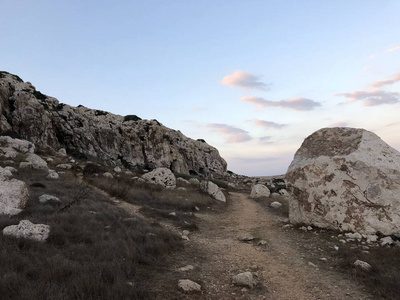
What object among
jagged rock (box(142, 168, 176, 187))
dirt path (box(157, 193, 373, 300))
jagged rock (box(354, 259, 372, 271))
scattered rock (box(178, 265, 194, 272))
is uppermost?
jagged rock (box(142, 168, 176, 187))

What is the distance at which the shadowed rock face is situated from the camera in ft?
121

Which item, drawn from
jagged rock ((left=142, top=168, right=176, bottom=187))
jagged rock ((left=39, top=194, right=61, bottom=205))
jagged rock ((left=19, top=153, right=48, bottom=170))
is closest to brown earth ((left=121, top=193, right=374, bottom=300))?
jagged rock ((left=39, top=194, right=61, bottom=205))

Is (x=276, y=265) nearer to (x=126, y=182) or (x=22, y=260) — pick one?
(x=22, y=260)

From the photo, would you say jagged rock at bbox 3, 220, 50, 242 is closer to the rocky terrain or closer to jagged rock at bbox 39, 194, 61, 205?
→ the rocky terrain

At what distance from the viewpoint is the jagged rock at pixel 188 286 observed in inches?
249

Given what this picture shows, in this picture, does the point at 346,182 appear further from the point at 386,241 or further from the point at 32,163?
the point at 32,163

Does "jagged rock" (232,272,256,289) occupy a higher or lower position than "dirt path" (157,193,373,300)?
higher

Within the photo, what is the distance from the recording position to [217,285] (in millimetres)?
6941

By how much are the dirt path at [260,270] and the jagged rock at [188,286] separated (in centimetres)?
17

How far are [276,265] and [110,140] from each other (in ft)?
154

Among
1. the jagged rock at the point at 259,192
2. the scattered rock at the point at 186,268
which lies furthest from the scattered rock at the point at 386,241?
the jagged rock at the point at 259,192

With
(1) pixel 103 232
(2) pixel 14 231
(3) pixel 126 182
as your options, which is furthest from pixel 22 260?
(3) pixel 126 182

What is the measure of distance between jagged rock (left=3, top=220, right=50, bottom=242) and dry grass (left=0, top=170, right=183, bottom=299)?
24 cm

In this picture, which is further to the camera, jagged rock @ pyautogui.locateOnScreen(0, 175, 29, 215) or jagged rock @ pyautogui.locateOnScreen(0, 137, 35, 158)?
jagged rock @ pyautogui.locateOnScreen(0, 137, 35, 158)
